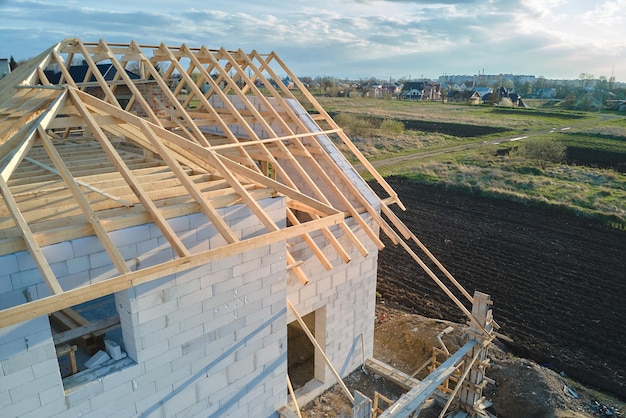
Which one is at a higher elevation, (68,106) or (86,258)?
(68,106)

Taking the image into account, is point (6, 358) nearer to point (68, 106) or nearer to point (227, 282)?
point (227, 282)

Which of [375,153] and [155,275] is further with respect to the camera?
[375,153]

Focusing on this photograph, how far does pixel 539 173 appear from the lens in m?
28.2

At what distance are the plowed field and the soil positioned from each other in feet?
0.12

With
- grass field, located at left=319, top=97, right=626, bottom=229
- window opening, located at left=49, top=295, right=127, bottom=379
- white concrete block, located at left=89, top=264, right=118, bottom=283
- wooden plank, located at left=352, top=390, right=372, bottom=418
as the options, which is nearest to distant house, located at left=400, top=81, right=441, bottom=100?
grass field, located at left=319, top=97, right=626, bottom=229

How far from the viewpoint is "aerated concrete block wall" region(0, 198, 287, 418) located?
4.74 metres

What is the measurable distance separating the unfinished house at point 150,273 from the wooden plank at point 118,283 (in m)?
0.01

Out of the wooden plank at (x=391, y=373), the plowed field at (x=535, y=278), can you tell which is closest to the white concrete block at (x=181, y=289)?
the wooden plank at (x=391, y=373)

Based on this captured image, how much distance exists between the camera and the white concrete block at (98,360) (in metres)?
5.54

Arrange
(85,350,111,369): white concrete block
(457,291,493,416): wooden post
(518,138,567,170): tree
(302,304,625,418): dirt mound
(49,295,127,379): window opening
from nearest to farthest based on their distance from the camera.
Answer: (49,295,127,379): window opening
(85,350,111,369): white concrete block
(457,291,493,416): wooden post
(302,304,625,418): dirt mound
(518,138,567,170): tree

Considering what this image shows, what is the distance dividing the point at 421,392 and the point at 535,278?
946 cm

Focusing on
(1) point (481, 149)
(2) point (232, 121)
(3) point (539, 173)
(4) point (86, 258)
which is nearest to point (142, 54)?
(2) point (232, 121)

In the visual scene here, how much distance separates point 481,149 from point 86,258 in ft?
120

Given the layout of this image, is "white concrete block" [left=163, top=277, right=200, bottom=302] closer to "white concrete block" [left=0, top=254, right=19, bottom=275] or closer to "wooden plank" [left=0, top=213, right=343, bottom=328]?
"wooden plank" [left=0, top=213, right=343, bottom=328]
